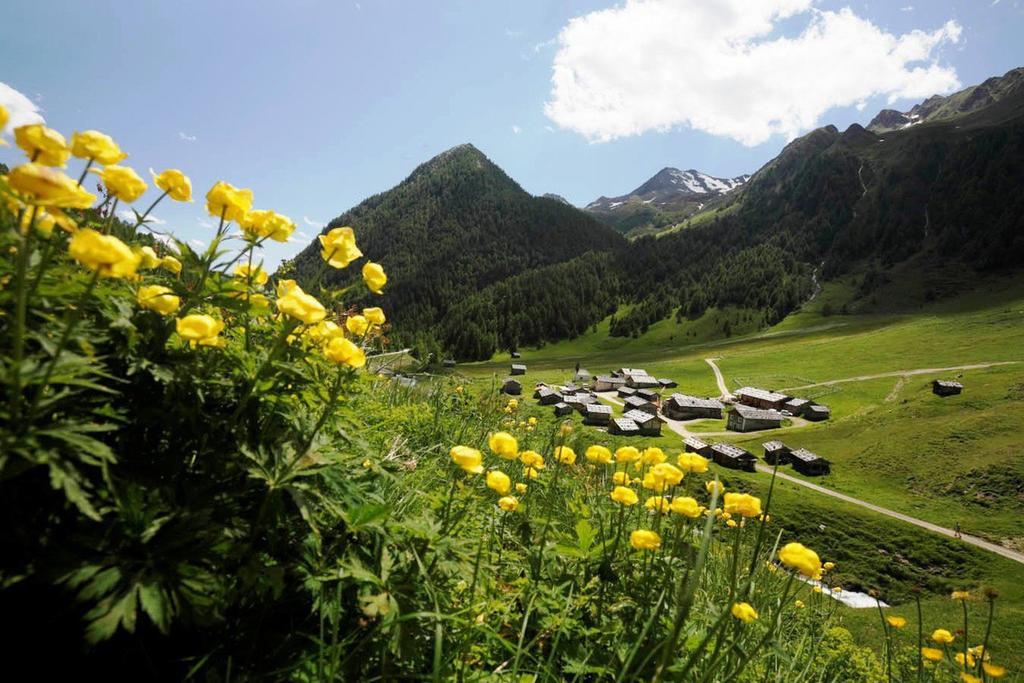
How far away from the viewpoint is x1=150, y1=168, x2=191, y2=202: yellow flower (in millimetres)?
2701

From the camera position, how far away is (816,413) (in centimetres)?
7362

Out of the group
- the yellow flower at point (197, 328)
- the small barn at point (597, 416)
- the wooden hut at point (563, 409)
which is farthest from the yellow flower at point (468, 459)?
the wooden hut at point (563, 409)

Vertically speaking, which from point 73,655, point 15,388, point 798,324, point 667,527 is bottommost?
point 798,324

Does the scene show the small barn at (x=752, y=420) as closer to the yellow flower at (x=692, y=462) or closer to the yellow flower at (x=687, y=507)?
the yellow flower at (x=692, y=462)

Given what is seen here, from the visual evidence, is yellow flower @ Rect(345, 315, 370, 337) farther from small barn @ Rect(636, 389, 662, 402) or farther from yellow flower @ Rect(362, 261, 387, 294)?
small barn @ Rect(636, 389, 662, 402)

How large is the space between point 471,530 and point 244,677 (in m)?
1.95

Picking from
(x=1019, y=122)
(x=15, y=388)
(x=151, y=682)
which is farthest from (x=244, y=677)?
(x=1019, y=122)

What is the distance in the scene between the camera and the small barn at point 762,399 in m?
77.4

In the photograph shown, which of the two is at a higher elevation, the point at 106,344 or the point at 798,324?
the point at 106,344

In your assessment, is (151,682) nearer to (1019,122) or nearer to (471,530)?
(471,530)

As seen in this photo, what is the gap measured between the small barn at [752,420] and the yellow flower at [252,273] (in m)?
78.2

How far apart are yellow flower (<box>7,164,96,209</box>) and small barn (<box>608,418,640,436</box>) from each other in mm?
67987

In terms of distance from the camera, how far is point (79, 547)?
5.31 feet

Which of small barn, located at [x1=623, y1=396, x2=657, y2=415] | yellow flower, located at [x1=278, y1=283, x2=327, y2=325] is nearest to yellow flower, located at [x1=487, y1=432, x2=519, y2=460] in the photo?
yellow flower, located at [x1=278, y1=283, x2=327, y2=325]
